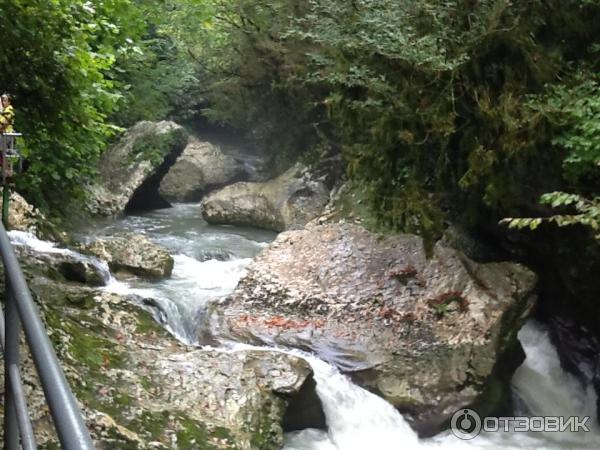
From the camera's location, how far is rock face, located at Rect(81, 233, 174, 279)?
9.52 m

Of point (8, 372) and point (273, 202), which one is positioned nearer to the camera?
point (8, 372)

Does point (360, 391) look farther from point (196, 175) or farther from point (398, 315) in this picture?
point (196, 175)

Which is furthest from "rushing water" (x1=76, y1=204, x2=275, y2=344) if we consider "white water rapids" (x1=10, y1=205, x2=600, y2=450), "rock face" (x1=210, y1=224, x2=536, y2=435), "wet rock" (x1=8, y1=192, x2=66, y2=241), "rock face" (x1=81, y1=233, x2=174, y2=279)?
"wet rock" (x1=8, y1=192, x2=66, y2=241)

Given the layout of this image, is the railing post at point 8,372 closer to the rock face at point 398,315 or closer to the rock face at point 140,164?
the rock face at point 398,315

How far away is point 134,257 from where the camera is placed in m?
9.69

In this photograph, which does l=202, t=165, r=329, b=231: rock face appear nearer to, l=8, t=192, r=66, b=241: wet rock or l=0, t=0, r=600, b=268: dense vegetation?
l=8, t=192, r=66, b=241: wet rock

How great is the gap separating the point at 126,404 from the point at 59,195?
802 centimetres

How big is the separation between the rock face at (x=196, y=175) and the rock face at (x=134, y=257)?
8.45 metres

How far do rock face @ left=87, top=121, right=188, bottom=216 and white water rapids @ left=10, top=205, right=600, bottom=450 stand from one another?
4.53m

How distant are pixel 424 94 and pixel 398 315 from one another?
2.63 meters

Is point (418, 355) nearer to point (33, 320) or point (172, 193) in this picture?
point (33, 320)

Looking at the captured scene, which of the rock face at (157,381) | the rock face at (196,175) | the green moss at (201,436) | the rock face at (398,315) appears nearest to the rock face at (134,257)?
the rock face at (398,315)
